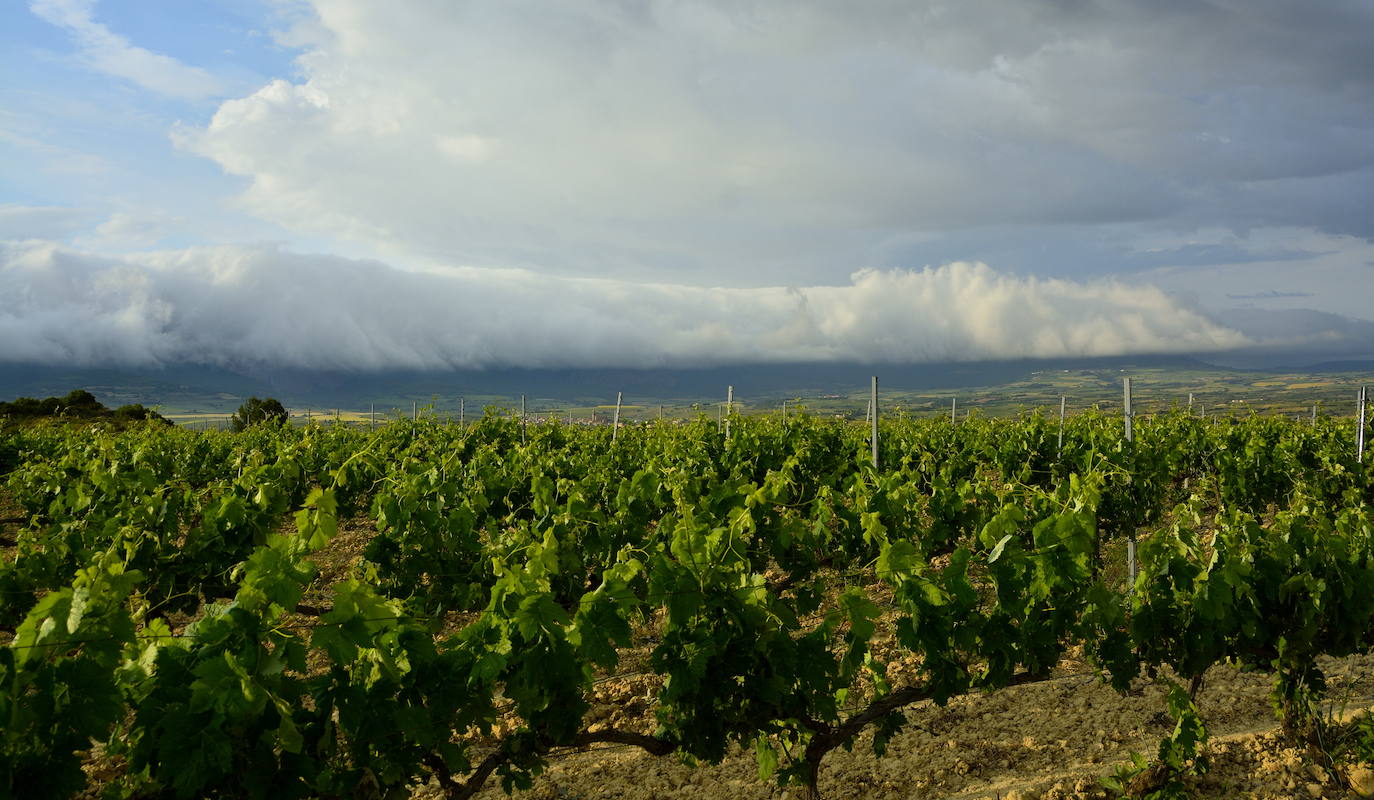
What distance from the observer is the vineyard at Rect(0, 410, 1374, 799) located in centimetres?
235

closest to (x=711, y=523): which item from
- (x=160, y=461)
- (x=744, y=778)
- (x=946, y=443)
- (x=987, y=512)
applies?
(x=744, y=778)

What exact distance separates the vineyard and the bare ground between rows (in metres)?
0.14

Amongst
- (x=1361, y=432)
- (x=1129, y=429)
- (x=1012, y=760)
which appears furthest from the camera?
(x=1361, y=432)

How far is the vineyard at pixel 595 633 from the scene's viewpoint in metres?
2.35

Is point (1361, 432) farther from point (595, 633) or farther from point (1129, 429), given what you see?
point (595, 633)

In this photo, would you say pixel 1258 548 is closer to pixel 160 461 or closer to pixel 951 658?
pixel 951 658

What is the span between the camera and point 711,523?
492cm

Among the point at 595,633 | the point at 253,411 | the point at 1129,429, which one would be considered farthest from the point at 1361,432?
the point at 253,411

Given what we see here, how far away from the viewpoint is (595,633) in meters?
3.01

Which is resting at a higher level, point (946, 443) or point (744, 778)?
point (946, 443)

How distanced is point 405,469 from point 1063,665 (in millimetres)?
6691

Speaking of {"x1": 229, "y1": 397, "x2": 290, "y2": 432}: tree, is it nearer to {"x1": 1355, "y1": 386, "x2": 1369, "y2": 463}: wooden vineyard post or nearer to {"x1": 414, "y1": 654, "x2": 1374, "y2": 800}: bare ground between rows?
A: {"x1": 414, "y1": 654, "x2": 1374, "y2": 800}: bare ground between rows

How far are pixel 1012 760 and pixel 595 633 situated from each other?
122 inches

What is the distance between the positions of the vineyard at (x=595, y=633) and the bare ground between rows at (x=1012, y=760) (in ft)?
0.47
